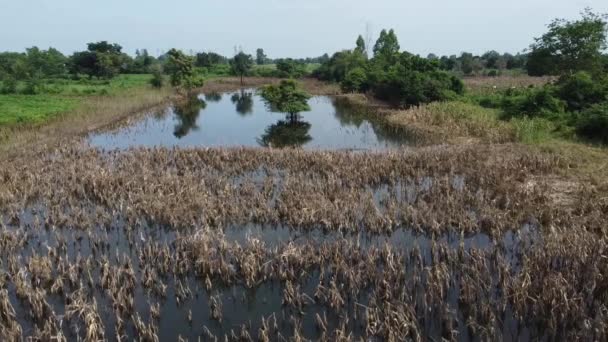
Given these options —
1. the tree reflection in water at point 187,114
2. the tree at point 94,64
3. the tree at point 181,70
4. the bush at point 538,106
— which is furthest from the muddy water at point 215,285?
the tree at point 94,64

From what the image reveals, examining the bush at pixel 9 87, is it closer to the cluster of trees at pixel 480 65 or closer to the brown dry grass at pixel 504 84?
the brown dry grass at pixel 504 84

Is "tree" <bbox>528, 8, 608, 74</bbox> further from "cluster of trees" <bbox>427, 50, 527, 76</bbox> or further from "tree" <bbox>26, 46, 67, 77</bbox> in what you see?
"tree" <bbox>26, 46, 67, 77</bbox>

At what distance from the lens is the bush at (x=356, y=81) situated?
60.4 m

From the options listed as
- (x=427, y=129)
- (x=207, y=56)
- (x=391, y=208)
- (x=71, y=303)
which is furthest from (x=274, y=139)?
(x=207, y=56)

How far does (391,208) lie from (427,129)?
18244 millimetres

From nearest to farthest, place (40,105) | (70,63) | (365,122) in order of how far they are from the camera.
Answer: (365,122), (40,105), (70,63)

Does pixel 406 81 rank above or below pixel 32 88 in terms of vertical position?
above

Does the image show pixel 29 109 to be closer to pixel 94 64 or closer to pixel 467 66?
pixel 94 64

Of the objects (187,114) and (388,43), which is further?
(388,43)

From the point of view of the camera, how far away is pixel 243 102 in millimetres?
55156

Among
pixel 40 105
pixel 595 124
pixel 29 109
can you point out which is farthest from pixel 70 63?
pixel 595 124

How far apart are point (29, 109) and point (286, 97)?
19.0m

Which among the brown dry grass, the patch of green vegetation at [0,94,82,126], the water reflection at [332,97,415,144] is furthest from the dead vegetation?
the brown dry grass

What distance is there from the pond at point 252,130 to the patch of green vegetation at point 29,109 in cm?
467
